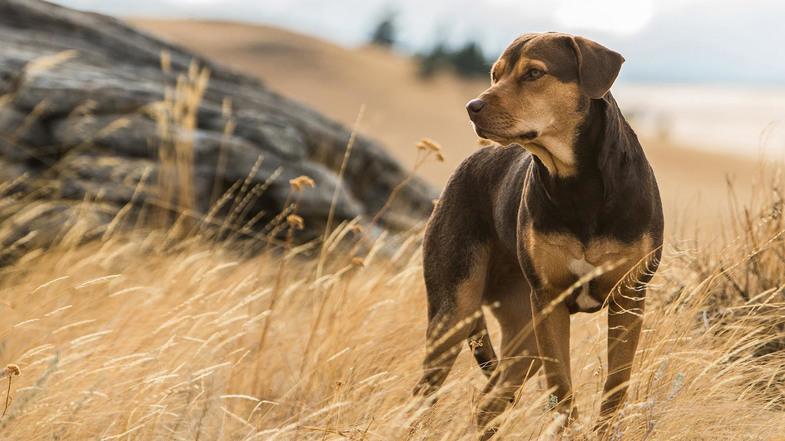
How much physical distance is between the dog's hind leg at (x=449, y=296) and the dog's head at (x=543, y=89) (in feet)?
2.48

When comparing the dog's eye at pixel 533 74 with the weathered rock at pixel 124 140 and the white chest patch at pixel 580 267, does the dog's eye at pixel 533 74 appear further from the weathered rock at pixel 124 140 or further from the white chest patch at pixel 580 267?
the weathered rock at pixel 124 140

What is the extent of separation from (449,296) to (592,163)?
0.89 metres

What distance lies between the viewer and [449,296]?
148 inches

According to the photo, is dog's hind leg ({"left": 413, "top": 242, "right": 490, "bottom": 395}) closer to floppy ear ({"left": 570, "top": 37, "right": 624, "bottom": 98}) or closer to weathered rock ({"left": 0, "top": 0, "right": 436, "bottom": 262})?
floppy ear ({"left": 570, "top": 37, "right": 624, "bottom": 98})

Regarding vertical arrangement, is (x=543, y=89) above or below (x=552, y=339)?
above

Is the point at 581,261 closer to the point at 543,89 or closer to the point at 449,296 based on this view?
the point at 543,89

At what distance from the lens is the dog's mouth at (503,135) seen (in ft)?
9.92

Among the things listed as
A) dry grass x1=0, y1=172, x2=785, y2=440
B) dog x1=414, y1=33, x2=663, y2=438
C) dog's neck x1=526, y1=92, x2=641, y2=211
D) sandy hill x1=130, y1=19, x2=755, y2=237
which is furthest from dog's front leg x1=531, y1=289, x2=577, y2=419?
sandy hill x1=130, y1=19, x2=755, y2=237

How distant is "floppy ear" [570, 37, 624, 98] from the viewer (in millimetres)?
3064

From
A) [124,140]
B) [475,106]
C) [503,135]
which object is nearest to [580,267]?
[503,135]

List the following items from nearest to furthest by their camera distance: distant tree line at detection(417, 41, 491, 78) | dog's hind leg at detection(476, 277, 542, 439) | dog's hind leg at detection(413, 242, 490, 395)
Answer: dog's hind leg at detection(413, 242, 490, 395), dog's hind leg at detection(476, 277, 542, 439), distant tree line at detection(417, 41, 491, 78)

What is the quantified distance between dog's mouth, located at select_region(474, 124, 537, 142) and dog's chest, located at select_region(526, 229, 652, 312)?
1.18ft

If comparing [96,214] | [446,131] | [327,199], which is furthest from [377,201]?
[446,131]

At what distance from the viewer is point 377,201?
9.22 metres
